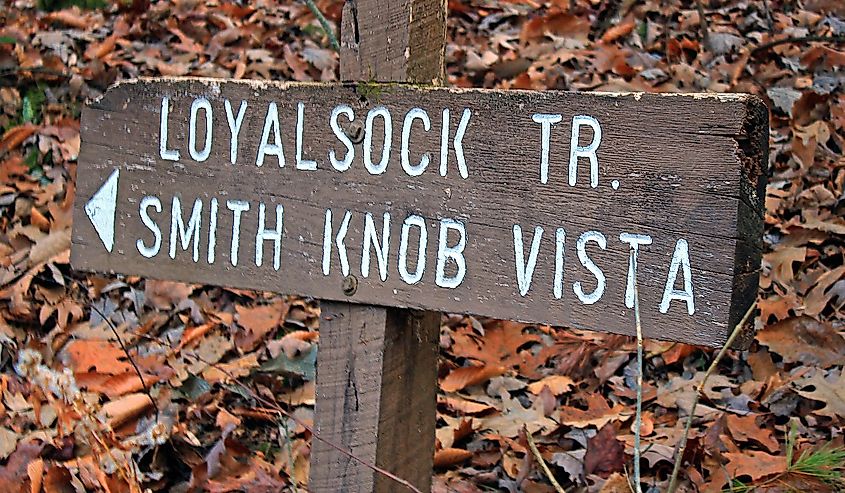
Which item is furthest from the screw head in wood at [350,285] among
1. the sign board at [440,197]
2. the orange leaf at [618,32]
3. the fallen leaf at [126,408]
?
the orange leaf at [618,32]

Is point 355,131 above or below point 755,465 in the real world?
above

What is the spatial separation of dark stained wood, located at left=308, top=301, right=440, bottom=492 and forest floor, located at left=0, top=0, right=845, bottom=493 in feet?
0.35

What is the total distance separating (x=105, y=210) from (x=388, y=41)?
0.67 m

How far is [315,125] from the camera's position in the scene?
170 cm

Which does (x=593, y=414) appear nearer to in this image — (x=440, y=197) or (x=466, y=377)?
(x=466, y=377)

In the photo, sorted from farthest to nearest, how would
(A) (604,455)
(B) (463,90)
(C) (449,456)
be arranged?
(C) (449,456) < (A) (604,455) < (B) (463,90)

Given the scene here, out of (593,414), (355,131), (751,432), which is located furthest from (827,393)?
(355,131)

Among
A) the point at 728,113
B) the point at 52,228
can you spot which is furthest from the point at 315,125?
the point at 52,228

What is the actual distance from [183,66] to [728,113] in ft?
13.2

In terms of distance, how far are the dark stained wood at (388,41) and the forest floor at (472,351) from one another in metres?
0.67

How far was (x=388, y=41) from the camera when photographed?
5.65 feet

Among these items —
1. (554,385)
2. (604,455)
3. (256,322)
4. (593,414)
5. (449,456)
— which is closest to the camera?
(604,455)

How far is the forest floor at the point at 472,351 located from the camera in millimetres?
2420

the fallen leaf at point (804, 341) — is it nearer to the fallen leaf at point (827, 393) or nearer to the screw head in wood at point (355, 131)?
Result: the fallen leaf at point (827, 393)
